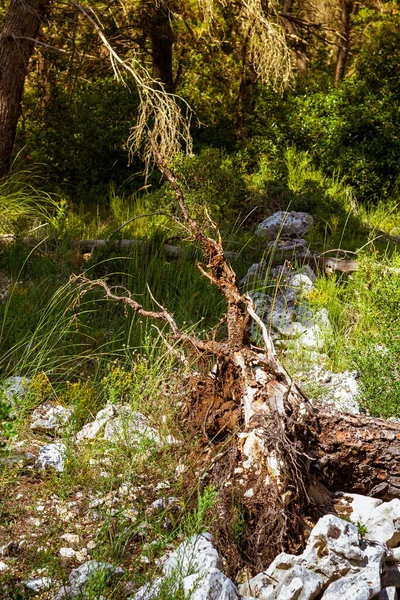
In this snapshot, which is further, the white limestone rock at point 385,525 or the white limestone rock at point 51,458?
the white limestone rock at point 51,458

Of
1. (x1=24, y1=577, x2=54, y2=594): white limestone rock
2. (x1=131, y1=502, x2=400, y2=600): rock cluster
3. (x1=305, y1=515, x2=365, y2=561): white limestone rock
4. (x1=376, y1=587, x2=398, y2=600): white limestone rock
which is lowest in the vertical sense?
(x1=24, y1=577, x2=54, y2=594): white limestone rock

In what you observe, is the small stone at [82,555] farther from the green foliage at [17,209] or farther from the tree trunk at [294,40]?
the tree trunk at [294,40]

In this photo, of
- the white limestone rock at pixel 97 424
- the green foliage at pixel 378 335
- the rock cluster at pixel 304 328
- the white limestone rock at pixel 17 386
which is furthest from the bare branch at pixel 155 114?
the white limestone rock at pixel 97 424

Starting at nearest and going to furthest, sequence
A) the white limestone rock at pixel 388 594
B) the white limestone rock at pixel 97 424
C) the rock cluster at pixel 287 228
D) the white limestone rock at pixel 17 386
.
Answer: the white limestone rock at pixel 388 594 → the white limestone rock at pixel 97 424 → the white limestone rock at pixel 17 386 → the rock cluster at pixel 287 228

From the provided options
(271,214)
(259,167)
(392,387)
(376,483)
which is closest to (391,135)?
(259,167)

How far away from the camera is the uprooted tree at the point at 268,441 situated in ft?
10.9

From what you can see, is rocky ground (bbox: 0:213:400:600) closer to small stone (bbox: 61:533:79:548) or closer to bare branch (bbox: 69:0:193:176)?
small stone (bbox: 61:533:79:548)

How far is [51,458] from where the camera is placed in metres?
3.72

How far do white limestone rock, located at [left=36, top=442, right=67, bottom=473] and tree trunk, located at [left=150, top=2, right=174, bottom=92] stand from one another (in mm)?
8130

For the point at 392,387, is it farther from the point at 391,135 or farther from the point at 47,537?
the point at 391,135

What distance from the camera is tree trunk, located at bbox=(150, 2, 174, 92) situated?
432 inches

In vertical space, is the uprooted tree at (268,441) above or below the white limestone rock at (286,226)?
above

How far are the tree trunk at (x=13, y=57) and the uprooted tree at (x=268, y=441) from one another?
505cm

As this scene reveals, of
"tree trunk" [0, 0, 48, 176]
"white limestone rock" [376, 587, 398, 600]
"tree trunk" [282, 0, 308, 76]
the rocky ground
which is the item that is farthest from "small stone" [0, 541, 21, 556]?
"tree trunk" [282, 0, 308, 76]
